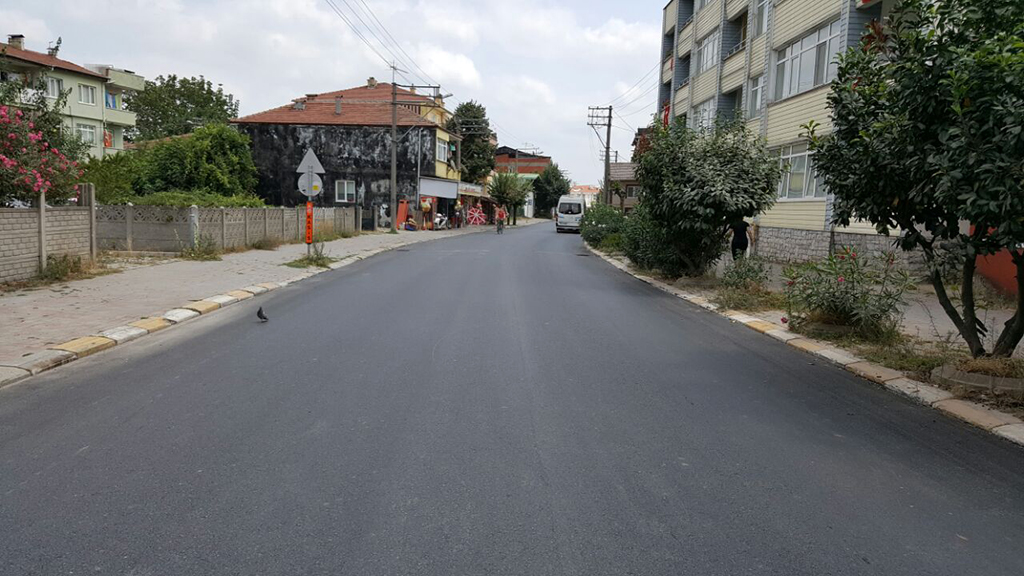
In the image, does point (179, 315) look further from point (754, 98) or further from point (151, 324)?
point (754, 98)

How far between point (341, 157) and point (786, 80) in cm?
3168

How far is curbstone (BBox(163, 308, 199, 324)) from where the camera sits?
10039mm

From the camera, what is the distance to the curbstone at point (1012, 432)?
213 inches

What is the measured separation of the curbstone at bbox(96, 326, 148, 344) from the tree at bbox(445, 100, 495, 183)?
52.3 metres

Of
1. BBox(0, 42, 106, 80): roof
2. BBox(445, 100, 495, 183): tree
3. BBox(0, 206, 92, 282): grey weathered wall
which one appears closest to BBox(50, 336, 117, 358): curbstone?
BBox(0, 206, 92, 282): grey weathered wall

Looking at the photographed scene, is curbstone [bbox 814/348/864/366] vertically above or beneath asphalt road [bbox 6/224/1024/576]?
above

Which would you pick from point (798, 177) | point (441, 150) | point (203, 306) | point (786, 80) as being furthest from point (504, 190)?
point (203, 306)

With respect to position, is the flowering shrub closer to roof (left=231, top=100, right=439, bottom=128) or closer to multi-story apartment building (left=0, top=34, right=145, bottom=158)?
multi-story apartment building (left=0, top=34, right=145, bottom=158)

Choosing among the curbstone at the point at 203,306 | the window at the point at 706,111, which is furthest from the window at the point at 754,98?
the curbstone at the point at 203,306

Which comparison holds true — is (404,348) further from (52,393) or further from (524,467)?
(524,467)

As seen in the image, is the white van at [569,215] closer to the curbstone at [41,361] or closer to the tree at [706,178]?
the tree at [706,178]

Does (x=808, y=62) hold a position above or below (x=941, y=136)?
above

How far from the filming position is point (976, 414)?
604cm

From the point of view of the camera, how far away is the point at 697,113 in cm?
3388
